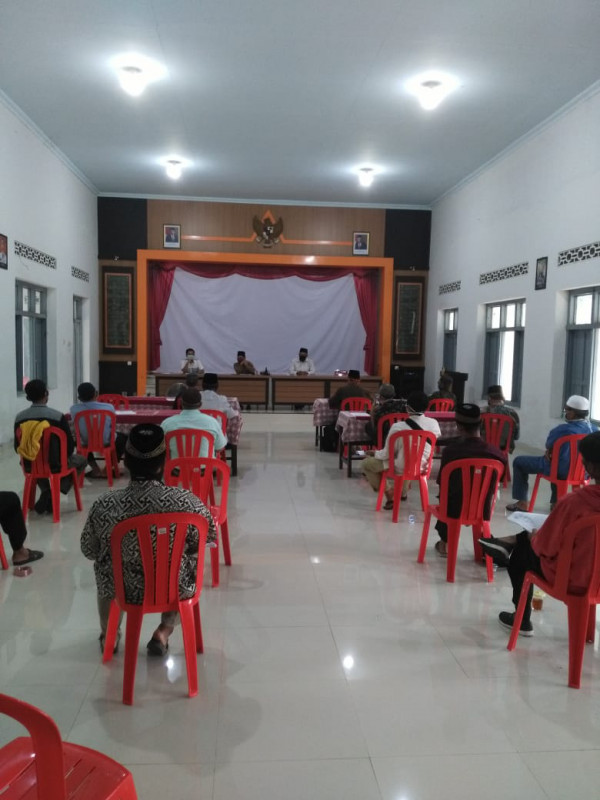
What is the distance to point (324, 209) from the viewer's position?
11188mm

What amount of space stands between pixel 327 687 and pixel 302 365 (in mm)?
9107

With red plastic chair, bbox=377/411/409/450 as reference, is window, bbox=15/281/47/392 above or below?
above

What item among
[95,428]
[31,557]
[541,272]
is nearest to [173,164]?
[541,272]

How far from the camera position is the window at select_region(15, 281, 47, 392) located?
24.8 feet

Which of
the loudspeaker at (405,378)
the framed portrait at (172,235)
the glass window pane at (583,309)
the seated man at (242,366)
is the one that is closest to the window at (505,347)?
the glass window pane at (583,309)

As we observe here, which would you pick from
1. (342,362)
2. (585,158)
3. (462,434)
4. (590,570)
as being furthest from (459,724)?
(342,362)

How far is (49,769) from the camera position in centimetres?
108

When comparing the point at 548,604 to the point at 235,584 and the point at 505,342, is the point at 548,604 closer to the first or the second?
the point at 235,584

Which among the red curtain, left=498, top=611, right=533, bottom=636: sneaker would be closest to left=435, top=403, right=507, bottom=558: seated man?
left=498, top=611, right=533, bottom=636: sneaker

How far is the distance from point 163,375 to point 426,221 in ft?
18.2

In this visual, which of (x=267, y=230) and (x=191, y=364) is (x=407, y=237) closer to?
(x=267, y=230)

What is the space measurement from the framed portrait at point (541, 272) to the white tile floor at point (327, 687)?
4567 millimetres

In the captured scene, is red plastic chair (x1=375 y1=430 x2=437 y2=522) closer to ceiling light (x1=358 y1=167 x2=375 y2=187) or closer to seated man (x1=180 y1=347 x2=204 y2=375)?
ceiling light (x1=358 y1=167 x2=375 y2=187)

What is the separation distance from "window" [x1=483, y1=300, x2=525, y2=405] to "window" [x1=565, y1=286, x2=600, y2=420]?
1.05m
